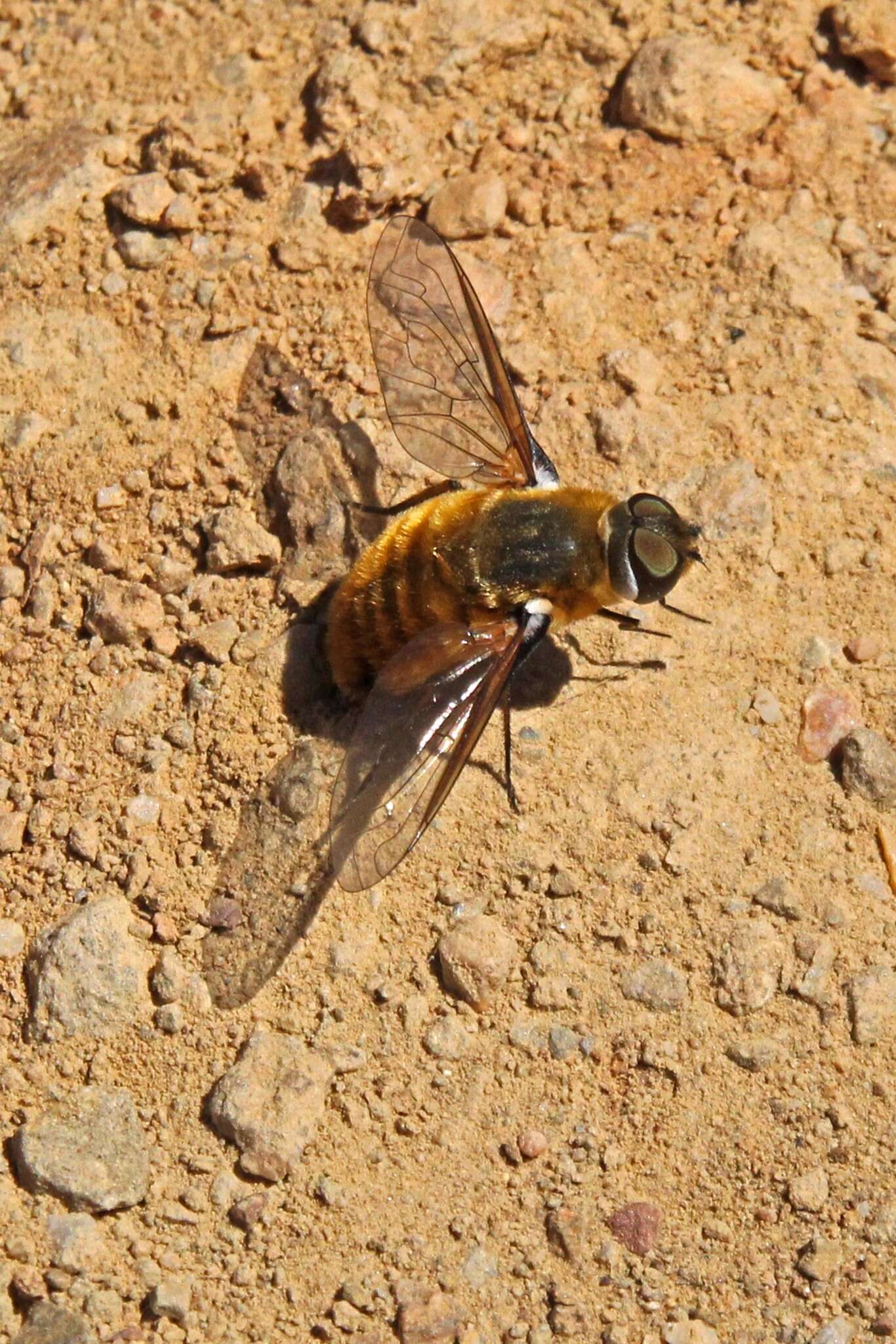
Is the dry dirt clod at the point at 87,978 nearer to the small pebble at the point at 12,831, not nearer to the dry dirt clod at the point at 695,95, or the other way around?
the small pebble at the point at 12,831

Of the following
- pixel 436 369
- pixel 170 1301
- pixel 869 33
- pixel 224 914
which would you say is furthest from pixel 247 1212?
pixel 869 33

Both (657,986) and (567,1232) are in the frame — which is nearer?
(567,1232)

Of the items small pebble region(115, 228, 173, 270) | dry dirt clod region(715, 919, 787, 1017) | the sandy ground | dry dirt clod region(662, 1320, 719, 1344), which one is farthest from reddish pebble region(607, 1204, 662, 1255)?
small pebble region(115, 228, 173, 270)

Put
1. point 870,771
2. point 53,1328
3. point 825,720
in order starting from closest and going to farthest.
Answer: point 53,1328
point 870,771
point 825,720

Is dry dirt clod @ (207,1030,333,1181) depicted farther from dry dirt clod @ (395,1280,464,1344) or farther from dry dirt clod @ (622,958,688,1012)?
dry dirt clod @ (622,958,688,1012)

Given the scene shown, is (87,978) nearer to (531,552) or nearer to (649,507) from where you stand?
(531,552)

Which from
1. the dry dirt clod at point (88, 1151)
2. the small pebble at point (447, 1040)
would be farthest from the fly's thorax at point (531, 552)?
the dry dirt clod at point (88, 1151)
